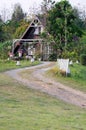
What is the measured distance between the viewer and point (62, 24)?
5916 cm

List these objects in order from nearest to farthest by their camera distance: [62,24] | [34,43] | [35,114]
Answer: [35,114], [62,24], [34,43]

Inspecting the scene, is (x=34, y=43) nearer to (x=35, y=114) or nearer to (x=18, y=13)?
(x=18, y=13)

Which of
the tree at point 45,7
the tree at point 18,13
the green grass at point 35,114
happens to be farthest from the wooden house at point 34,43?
the green grass at point 35,114

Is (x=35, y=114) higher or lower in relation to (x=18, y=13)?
lower

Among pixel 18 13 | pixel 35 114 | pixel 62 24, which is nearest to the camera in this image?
pixel 35 114

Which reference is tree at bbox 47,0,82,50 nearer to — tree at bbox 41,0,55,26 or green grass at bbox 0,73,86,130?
tree at bbox 41,0,55,26

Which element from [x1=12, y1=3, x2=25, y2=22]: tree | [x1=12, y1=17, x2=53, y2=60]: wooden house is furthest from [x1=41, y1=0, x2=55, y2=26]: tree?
[x1=12, y1=3, x2=25, y2=22]: tree

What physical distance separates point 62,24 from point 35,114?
1938 inches

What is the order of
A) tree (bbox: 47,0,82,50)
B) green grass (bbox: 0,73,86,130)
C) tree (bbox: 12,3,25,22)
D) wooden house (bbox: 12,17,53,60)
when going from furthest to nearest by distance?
tree (bbox: 12,3,25,22)
wooden house (bbox: 12,17,53,60)
tree (bbox: 47,0,82,50)
green grass (bbox: 0,73,86,130)

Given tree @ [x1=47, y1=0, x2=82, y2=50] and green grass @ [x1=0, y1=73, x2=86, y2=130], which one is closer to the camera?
green grass @ [x1=0, y1=73, x2=86, y2=130]

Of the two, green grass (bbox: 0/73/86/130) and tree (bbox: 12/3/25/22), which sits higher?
tree (bbox: 12/3/25/22)

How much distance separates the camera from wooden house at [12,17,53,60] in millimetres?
60500

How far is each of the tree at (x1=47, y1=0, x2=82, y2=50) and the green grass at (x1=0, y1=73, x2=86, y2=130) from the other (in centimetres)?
4307

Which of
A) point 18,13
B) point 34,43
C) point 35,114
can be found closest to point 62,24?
point 34,43
